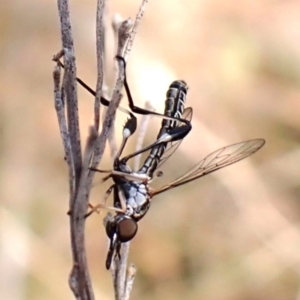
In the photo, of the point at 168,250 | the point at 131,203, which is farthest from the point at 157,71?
the point at 131,203

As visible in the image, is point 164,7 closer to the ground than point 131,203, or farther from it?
farther from it

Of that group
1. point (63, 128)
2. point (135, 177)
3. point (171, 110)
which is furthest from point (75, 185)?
point (171, 110)

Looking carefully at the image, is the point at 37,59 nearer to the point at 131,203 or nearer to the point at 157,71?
the point at 157,71

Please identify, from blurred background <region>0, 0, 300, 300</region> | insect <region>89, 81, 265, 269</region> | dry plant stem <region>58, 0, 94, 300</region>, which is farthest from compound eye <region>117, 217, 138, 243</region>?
blurred background <region>0, 0, 300, 300</region>

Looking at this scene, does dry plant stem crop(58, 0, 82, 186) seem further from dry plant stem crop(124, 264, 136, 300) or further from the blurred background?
the blurred background

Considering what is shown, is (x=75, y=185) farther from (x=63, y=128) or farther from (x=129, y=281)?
(x=129, y=281)

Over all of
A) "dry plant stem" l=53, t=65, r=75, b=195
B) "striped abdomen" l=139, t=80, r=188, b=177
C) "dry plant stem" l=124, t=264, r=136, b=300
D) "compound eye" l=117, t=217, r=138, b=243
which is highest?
"striped abdomen" l=139, t=80, r=188, b=177

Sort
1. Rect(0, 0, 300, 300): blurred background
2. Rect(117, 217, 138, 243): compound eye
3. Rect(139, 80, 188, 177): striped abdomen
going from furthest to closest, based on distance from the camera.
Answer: Rect(0, 0, 300, 300): blurred background < Rect(139, 80, 188, 177): striped abdomen < Rect(117, 217, 138, 243): compound eye
